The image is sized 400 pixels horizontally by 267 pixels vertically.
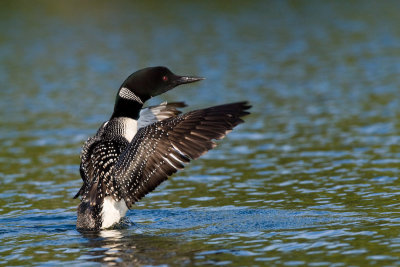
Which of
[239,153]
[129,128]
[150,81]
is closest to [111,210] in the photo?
[129,128]

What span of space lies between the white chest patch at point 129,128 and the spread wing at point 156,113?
2.37 feet

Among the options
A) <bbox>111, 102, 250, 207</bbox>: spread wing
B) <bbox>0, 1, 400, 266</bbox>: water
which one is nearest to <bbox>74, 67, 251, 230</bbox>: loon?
<bbox>111, 102, 250, 207</bbox>: spread wing

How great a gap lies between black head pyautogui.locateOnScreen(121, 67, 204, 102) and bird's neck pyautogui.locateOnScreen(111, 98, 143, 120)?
0.43 ft

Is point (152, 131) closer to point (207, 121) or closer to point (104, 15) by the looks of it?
point (207, 121)

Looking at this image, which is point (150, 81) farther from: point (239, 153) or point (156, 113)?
point (239, 153)

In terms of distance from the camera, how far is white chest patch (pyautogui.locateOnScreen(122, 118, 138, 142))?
9039 millimetres

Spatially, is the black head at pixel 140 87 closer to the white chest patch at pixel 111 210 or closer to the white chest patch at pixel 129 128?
the white chest patch at pixel 129 128

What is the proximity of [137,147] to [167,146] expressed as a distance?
1.19ft

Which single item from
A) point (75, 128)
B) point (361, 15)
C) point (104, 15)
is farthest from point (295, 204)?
point (104, 15)

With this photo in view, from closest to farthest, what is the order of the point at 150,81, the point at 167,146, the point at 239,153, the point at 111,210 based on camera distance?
the point at 167,146
the point at 111,210
the point at 150,81
the point at 239,153

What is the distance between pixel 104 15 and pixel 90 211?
41.2m

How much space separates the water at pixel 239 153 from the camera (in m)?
7.64

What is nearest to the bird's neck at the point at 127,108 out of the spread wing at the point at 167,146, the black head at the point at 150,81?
the black head at the point at 150,81

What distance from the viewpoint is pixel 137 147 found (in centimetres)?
827
